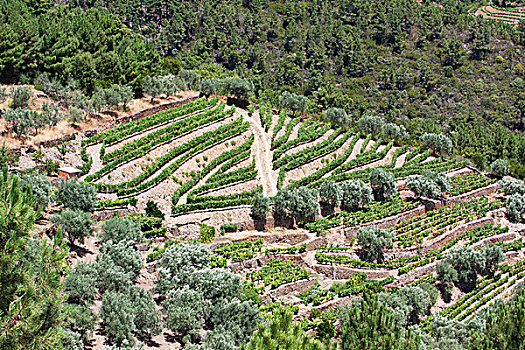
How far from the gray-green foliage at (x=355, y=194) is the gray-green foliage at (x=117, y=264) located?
85.2ft

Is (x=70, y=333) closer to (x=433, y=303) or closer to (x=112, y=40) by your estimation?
(x=433, y=303)

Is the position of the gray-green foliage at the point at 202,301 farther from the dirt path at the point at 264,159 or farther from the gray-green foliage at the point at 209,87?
the gray-green foliage at the point at 209,87

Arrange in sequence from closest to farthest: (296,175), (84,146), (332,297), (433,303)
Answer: (332,297), (433,303), (84,146), (296,175)

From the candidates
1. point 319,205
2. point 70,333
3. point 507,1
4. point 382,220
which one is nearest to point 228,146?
point 319,205

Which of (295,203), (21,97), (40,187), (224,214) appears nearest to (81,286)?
(40,187)

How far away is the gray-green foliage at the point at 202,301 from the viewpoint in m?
42.0

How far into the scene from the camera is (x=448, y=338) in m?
48.7

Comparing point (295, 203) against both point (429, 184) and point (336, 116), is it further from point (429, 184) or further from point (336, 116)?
point (336, 116)

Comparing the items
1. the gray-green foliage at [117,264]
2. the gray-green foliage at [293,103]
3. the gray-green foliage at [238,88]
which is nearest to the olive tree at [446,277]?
the gray-green foliage at [117,264]

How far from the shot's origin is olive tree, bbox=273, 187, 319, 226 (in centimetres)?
6288

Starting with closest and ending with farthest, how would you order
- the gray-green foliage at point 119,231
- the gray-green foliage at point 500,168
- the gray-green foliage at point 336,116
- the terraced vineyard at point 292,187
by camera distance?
the gray-green foliage at point 119,231 < the terraced vineyard at point 292,187 < the gray-green foliage at point 500,168 < the gray-green foliage at point 336,116

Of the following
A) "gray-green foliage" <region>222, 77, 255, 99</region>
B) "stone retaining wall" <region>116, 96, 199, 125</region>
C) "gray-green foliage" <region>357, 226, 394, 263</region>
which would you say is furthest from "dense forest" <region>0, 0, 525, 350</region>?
"stone retaining wall" <region>116, 96, 199, 125</region>

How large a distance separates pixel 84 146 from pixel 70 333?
104 ft

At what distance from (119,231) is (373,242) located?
24.0 m
